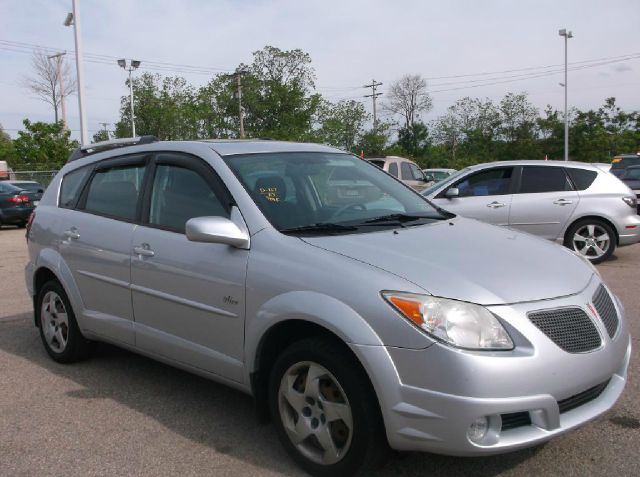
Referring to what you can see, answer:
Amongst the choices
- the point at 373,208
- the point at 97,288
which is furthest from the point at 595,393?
the point at 97,288

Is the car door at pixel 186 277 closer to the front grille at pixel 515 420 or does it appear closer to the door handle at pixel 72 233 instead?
Result: the door handle at pixel 72 233

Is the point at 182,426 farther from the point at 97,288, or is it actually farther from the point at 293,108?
the point at 293,108

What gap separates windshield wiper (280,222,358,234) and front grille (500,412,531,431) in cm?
130

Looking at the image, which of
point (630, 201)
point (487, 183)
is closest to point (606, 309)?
point (487, 183)

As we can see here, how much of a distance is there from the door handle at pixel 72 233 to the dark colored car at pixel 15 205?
15103 mm

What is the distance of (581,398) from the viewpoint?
294 centimetres

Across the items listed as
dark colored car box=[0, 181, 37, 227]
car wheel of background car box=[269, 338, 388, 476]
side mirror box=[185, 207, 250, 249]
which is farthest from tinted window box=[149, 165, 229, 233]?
dark colored car box=[0, 181, 37, 227]

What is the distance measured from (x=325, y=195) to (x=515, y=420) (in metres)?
1.82

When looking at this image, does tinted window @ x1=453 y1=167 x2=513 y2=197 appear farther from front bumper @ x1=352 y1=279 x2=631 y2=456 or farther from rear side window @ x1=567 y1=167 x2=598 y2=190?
front bumper @ x1=352 y1=279 x2=631 y2=456

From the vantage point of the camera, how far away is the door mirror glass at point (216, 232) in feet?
11.1

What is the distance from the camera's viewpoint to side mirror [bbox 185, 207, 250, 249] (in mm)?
3369

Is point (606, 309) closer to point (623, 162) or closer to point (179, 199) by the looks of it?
point (179, 199)

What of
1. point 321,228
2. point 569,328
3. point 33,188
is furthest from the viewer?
point 33,188

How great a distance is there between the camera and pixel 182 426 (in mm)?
3869
